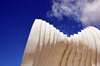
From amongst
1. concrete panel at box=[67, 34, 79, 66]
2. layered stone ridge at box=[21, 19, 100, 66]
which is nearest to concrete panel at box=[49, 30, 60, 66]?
layered stone ridge at box=[21, 19, 100, 66]

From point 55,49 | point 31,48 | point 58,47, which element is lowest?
point 31,48

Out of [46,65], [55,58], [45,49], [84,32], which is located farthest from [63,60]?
[84,32]

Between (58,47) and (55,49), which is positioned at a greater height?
(58,47)

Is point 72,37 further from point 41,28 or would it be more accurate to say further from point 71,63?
point 41,28

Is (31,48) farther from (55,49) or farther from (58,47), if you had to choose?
(58,47)

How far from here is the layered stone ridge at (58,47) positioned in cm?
469

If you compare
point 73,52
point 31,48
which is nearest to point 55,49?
point 73,52

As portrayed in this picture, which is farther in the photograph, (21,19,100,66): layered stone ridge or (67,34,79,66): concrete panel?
(67,34,79,66): concrete panel

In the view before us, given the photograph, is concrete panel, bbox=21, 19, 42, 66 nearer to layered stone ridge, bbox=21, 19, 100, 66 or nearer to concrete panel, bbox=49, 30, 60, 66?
layered stone ridge, bbox=21, 19, 100, 66

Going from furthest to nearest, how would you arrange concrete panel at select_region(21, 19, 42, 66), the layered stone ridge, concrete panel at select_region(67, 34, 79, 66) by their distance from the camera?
concrete panel at select_region(67, 34, 79, 66) < the layered stone ridge < concrete panel at select_region(21, 19, 42, 66)

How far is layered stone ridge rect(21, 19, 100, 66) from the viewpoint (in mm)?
4691

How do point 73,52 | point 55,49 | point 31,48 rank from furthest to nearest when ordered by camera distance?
1. point 73,52
2. point 55,49
3. point 31,48

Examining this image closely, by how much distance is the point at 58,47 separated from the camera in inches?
212

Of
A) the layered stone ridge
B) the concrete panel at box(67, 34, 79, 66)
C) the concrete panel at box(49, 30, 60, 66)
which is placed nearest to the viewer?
the layered stone ridge
